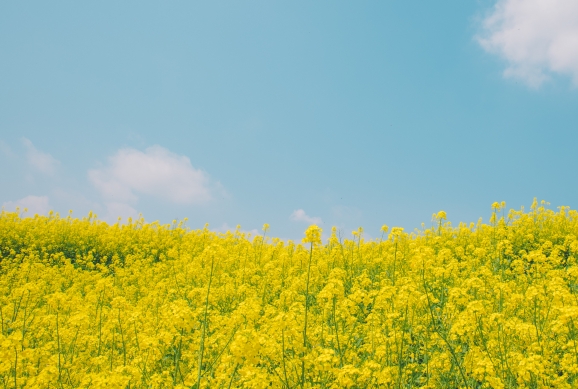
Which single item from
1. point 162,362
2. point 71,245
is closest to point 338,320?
point 162,362

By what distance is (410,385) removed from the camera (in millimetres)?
4336

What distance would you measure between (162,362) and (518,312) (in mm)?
4724

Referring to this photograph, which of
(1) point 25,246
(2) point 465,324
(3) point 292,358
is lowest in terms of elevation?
(3) point 292,358

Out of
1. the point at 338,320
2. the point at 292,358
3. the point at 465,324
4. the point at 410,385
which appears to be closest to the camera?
the point at 292,358

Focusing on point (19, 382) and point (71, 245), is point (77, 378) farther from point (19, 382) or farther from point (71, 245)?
point (71, 245)

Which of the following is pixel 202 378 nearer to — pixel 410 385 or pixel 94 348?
pixel 410 385

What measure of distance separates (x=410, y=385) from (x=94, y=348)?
431 cm

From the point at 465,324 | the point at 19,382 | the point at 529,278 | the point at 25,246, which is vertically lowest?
the point at 19,382

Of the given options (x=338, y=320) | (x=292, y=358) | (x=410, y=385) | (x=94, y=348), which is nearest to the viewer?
(x=292, y=358)

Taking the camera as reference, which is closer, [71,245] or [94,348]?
[94,348]

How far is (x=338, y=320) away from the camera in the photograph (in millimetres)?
5586

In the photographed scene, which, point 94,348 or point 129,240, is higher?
point 129,240

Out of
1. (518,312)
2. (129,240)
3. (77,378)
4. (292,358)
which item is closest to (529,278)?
(518,312)

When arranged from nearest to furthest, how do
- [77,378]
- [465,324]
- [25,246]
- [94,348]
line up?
[465,324] → [77,378] → [94,348] → [25,246]
